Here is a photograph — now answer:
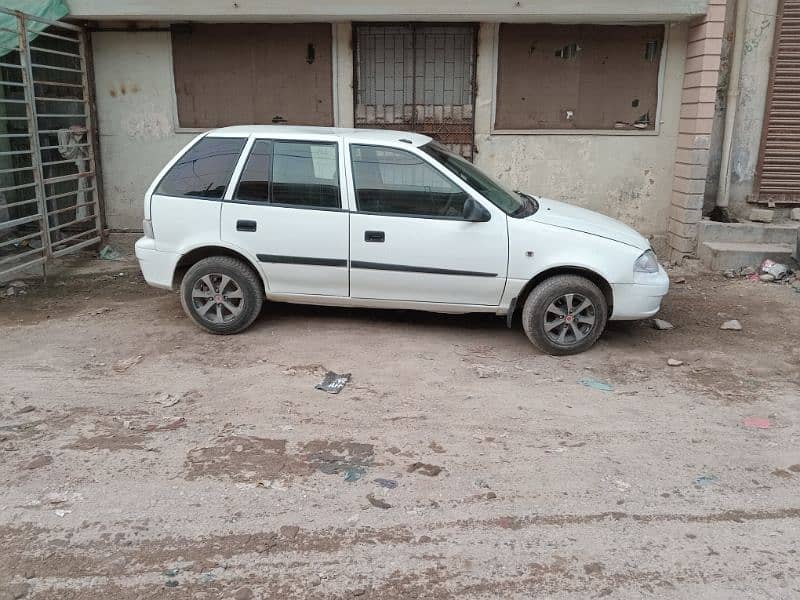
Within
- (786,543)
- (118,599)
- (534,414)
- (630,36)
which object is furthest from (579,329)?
(630,36)

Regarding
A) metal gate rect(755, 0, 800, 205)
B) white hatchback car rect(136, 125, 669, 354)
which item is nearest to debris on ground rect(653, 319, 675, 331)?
white hatchback car rect(136, 125, 669, 354)

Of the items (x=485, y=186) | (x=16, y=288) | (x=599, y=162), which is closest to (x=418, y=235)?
(x=485, y=186)

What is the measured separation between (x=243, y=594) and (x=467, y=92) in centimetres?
761

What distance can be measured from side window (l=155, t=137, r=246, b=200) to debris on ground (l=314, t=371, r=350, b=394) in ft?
6.29

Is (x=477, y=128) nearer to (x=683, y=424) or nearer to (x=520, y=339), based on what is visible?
(x=520, y=339)

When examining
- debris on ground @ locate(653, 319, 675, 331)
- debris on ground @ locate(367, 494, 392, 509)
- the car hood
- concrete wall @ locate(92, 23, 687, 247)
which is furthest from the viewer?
concrete wall @ locate(92, 23, 687, 247)

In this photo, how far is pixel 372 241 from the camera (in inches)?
226

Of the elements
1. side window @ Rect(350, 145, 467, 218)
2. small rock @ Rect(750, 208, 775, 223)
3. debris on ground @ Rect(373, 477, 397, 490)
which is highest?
side window @ Rect(350, 145, 467, 218)

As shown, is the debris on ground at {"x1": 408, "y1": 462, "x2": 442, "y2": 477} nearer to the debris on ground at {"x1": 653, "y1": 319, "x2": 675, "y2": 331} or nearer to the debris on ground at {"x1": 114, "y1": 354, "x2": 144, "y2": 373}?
the debris on ground at {"x1": 114, "y1": 354, "x2": 144, "y2": 373}

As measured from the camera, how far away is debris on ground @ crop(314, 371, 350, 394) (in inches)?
200

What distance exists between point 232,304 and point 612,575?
4.06 meters

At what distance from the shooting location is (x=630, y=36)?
9016mm

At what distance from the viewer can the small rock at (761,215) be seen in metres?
9.35

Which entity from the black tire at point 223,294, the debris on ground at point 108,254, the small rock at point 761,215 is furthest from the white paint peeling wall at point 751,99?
the debris on ground at point 108,254
